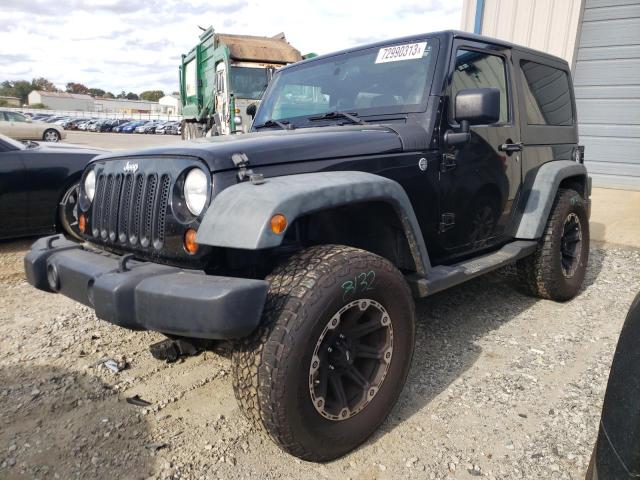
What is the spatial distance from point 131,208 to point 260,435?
126cm

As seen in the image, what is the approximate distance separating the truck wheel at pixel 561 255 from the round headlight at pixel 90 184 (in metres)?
3.21

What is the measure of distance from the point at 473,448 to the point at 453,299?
6.72ft

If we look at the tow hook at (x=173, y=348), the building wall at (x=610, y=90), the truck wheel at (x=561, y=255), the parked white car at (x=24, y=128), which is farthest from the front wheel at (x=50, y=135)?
the truck wheel at (x=561, y=255)

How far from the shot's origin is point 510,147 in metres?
3.57

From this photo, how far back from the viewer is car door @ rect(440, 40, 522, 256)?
10.1ft

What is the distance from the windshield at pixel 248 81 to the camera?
11602 mm

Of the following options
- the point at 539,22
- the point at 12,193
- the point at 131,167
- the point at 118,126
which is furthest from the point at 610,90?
the point at 118,126

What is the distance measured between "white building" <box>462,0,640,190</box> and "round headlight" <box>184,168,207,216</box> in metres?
8.88

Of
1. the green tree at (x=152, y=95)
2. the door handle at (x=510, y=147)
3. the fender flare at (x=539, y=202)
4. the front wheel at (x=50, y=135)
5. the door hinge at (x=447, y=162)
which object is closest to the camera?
the door hinge at (x=447, y=162)

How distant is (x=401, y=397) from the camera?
2750 millimetres

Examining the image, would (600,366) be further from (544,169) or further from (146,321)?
(146,321)

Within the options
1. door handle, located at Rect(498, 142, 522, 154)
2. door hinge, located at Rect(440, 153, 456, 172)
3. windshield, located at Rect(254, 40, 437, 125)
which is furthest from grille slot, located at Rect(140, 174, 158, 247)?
door handle, located at Rect(498, 142, 522, 154)

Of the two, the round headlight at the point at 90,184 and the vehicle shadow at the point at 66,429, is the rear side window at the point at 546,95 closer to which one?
the round headlight at the point at 90,184

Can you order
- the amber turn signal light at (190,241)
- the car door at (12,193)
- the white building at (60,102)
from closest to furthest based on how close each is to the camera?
the amber turn signal light at (190,241) → the car door at (12,193) → the white building at (60,102)
